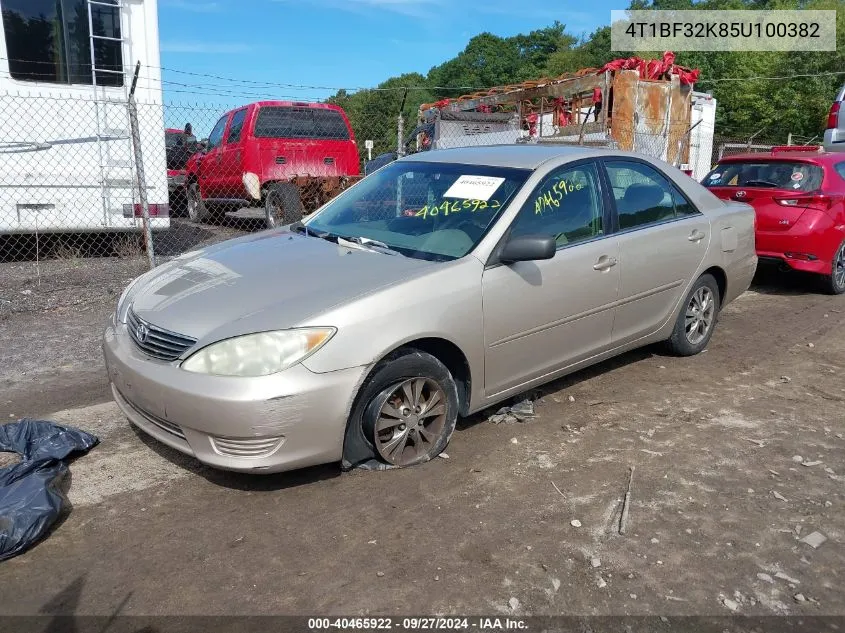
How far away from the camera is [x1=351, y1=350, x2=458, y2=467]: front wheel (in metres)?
3.34

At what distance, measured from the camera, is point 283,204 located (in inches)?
406

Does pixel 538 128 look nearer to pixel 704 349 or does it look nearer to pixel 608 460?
pixel 704 349

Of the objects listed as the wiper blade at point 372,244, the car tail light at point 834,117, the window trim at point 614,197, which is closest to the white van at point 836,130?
the car tail light at point 834,117

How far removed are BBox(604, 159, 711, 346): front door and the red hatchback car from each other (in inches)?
114

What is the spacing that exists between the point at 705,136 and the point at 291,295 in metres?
15.1

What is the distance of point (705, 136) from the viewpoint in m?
16.1

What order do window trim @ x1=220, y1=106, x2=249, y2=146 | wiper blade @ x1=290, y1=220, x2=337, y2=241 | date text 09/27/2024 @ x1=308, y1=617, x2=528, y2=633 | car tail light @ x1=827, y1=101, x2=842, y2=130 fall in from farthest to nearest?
car tail light @ x1=827, y1=101, x2=842, y2=130 < window trim @ x1=220, y1=106, x2=249, y2=146 < wiper blade @ x1=290, y1=220, x2=337, y2=241 < date text 09/27/2024 @ x1=308, y1=617, x2=528, y2=633

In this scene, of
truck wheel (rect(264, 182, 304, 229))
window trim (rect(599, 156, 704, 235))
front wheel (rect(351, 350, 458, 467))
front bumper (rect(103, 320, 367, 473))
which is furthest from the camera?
truck wheel (rect(264, 182, 304, 229))

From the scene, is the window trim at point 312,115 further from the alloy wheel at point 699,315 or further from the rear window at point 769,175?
the alloy wheel at point 699,315

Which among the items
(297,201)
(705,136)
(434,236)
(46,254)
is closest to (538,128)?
(297,201)

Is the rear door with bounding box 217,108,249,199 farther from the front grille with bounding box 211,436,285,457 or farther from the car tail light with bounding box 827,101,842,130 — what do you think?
the car tail light with bounding box 827,101,842,130

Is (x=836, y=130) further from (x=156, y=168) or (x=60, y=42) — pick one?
(x=60, y=42)

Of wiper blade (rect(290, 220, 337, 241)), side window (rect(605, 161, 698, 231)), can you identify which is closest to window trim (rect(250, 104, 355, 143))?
wiper blade (rect(290, 220, 337, 241))

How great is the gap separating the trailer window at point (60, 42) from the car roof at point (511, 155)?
16.6 feet
